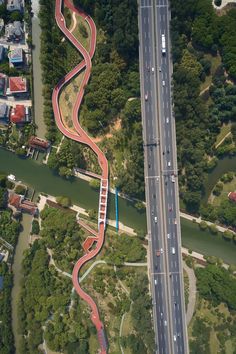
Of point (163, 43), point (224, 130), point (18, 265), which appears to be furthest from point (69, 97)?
point (18, 265)

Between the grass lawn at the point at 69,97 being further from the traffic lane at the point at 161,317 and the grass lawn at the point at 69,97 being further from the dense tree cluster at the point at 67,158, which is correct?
the traffic lane at the point at 161,317

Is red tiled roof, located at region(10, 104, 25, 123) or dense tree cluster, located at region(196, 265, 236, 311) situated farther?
red tiled roof, located at region(10, 104, 25, 123)

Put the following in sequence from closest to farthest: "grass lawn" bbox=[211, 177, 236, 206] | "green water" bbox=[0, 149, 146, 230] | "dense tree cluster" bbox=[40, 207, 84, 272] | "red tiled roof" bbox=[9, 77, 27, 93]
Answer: "red tiled roof" bbox=[9, 77, 27, 93] < "grass lawn" bbox=[211, 177, 236, 206] < "dense tree cluster" bbox=[40, 207, 84, 272] < "green water" bbox=[0, 149, 146, 230]

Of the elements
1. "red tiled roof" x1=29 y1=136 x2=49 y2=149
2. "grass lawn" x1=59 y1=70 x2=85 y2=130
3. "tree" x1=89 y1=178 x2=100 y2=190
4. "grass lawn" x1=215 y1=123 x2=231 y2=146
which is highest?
"grass lawn" x1=59 y1=70 x2=85 y2=130

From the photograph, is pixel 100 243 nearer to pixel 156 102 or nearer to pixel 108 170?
pixel 108 170

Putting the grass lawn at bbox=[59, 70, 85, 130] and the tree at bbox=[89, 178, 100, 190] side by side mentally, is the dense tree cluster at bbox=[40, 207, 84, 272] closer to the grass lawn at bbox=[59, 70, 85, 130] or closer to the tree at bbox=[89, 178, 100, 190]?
the tree at bbox=[89, 178, 100, 190]

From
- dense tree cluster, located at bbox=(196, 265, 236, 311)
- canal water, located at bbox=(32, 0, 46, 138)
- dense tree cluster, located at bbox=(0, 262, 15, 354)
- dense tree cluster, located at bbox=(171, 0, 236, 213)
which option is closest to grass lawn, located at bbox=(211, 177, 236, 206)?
dense tree cluster, located at bbox=(171, 0, 236, 213)

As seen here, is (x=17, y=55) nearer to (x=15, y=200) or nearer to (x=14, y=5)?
(x=14, y=5)
